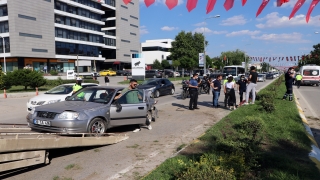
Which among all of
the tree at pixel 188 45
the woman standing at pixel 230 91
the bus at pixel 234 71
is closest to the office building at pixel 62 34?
the tree at pixel 188 45

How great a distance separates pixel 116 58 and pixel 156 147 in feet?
235

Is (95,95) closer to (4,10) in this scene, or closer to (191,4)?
(191,4)

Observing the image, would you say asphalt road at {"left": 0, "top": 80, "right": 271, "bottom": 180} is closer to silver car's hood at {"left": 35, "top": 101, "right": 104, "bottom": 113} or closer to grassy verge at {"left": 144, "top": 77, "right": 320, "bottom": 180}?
grassy verge at {"left": 144, "top": 77, "right": 320, "bottom": 180}

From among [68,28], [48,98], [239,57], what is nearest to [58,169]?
[48,98]

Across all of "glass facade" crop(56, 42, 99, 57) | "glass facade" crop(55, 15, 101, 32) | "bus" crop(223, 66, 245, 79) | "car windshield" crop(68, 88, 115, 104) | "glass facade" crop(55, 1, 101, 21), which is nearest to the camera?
"car windshield" crop(68, 88, 115, 104)

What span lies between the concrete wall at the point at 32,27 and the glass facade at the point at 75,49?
8.92 feet

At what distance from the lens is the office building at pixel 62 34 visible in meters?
48.0

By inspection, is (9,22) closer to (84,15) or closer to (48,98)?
(84,15)

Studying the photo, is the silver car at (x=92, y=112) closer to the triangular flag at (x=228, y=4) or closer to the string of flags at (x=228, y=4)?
the string of flags at (x=228, y=4)

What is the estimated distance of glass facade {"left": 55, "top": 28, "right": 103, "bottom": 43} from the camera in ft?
188

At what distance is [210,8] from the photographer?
2463 mm

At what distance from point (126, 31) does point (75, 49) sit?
22.6m

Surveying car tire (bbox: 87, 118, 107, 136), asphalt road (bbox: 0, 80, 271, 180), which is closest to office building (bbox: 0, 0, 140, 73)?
asphalt road (bbox: 0, 80, 271, 180)

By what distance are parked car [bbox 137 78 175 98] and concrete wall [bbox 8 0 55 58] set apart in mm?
35765
